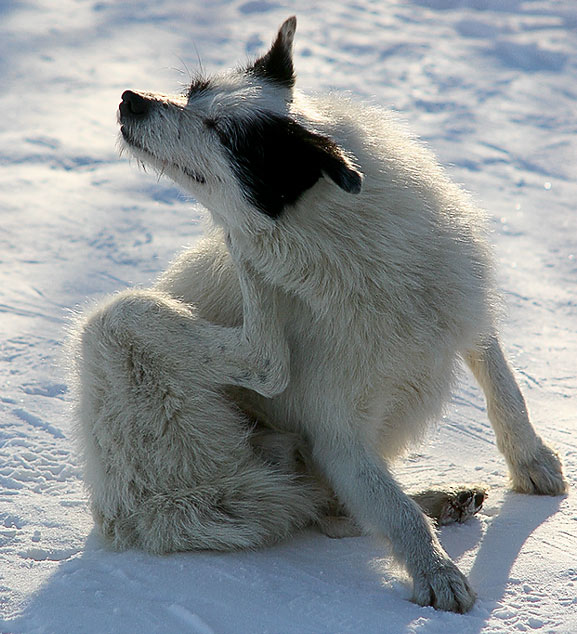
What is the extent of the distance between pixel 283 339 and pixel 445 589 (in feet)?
3.43

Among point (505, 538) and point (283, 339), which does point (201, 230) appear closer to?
point (283, 339)

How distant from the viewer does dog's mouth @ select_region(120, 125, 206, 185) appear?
3123 mm

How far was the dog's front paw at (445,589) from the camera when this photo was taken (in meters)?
2.90

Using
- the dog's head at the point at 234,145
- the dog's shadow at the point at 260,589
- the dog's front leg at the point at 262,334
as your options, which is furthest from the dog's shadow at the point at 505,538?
the dog's head at the point at 234,145

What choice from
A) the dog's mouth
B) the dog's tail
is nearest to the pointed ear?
the dog's mouth

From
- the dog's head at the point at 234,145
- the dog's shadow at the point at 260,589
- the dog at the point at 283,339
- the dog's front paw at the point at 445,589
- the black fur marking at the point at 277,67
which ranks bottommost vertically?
the dog's shadow at the point at 260,589

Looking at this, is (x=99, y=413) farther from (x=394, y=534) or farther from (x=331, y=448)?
(x=394, y=534)

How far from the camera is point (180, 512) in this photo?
3.27 metres

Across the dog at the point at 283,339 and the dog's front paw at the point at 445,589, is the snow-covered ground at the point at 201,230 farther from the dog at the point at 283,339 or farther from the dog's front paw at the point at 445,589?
the dog at the point at 283,339

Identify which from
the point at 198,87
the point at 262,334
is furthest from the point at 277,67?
the point at 262,334

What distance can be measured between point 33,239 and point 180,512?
3.34 metres

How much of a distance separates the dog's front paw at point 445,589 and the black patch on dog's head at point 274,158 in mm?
1341

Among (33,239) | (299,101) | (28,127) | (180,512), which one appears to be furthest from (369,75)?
(180,512)

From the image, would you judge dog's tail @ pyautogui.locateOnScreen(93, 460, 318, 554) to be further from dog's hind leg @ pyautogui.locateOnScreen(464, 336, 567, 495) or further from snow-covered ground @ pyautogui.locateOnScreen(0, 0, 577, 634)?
dog's hind leg @ pyautogui.locateOnScreen(464, 336, 567, 495)
